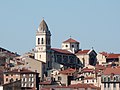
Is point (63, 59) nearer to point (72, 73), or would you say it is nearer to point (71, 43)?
point (71, 43)

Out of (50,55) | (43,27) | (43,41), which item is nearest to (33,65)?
(50,55)

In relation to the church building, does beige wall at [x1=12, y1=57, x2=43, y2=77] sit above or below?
below

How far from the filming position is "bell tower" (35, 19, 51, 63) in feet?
415

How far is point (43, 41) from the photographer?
420ft

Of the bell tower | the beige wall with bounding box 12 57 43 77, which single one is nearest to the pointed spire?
the bell tower

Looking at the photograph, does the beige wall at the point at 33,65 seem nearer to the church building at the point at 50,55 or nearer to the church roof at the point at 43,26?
the church building at the point at 50,55

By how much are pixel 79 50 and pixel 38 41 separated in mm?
12267

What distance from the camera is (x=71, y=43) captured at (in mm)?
137750

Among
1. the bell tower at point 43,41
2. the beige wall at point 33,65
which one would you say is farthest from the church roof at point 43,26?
the beige wall at point 33,65

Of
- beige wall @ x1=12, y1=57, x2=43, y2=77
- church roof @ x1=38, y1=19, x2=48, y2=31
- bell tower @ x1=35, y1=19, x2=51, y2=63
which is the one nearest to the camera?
beige wall @ x1=12, y1=57, x2=43, y2=77

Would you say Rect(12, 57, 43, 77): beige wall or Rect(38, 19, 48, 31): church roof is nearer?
Rect(12, 57, 43, 77): beige wall

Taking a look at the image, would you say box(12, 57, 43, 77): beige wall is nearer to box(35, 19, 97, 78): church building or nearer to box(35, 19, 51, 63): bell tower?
box(35, 19, 97, 78): church building

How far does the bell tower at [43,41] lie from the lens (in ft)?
415

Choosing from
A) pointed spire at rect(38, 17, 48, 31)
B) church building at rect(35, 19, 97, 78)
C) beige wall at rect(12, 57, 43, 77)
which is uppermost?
pointed spire at rect(38, 17, 48, 31)
